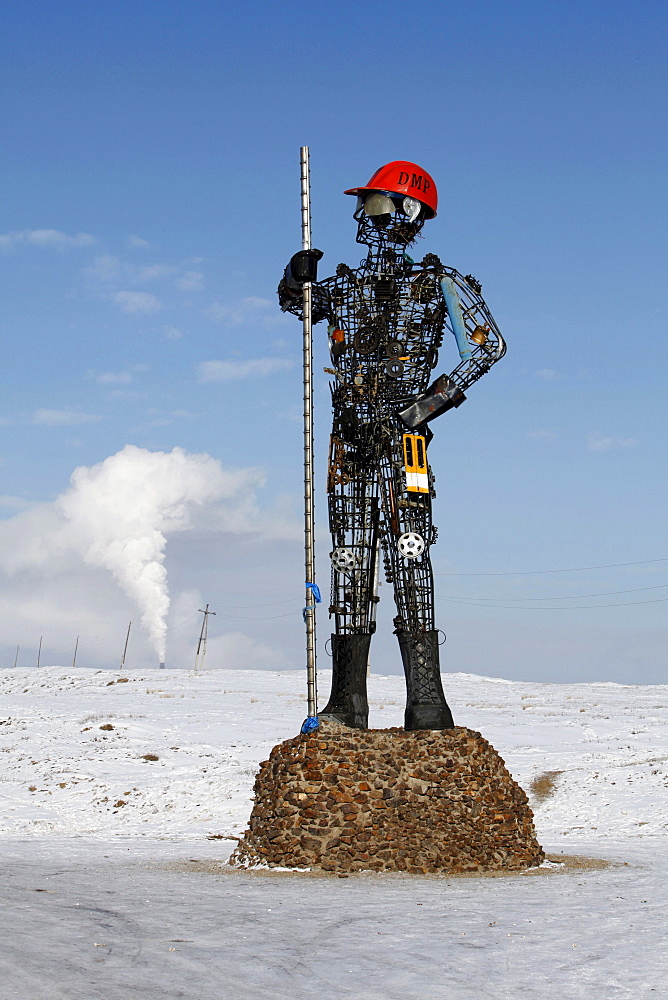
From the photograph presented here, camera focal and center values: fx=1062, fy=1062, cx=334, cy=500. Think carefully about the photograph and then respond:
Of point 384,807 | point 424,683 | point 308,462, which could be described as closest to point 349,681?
point 424,683

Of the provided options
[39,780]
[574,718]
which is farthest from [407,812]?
[574,718]

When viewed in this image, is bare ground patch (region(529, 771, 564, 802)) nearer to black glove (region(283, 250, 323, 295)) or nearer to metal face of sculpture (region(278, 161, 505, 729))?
metal face of sculpture (region(278, 161, 505, 729))

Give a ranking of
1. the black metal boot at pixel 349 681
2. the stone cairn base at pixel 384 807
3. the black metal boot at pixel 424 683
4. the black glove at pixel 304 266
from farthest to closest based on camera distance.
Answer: the black glove at pixel 304 266 → the black metal boot at pixel 349 681 → the black metal boot at pixel 424 683 → the stone cairn base at pixel 384 807

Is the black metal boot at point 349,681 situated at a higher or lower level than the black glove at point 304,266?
lower

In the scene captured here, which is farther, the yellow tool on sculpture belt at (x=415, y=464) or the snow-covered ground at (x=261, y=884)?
the yellow tool on sculpture belt at (x=415, y=464)

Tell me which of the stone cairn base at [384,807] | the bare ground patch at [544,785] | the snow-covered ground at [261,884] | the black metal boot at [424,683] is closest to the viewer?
the snow-covered ground at [261,884]

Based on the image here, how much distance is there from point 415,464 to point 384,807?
4.02 meters

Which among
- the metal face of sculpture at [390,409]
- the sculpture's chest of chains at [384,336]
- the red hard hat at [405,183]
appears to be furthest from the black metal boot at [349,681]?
the red hard hat at [405,183]

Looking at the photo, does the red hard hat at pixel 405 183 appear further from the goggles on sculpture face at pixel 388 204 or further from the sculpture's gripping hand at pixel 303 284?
the sculpture's gripping hand at pixel 303 284

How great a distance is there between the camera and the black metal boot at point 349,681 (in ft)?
41.9

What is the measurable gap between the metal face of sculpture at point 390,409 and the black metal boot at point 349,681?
0.01 metres

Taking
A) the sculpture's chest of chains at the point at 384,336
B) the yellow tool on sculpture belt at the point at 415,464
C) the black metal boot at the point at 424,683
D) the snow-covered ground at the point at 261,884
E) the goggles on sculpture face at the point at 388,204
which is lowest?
the snow-covered ground at the point at 261,884

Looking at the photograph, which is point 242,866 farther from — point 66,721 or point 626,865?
point 66,721

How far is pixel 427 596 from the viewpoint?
12.6 m
